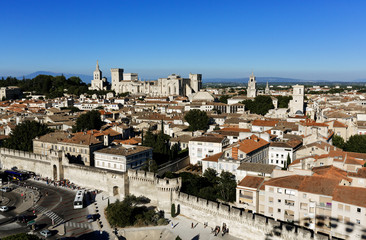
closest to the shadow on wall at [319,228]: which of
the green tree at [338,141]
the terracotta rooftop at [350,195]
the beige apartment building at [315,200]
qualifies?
the beige apartment building at [315,200]

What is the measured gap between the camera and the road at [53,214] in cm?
2864

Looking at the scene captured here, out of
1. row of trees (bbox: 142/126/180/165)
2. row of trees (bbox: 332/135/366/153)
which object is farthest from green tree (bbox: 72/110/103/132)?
row of trees (bbox: 332/135/366/153)

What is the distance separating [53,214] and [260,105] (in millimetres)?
68425

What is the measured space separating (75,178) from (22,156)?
40.4ft

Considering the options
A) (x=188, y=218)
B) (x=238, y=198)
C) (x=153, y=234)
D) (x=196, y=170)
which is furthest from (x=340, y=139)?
(x=153, y=234)

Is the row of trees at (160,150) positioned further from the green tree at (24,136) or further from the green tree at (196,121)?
the green tree at (24,136)

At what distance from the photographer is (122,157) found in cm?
3741

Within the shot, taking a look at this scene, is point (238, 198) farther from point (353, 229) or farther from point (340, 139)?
point (340, 139)

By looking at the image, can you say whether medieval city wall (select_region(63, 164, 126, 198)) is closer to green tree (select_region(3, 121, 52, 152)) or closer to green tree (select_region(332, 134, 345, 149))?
green tree (select_region(3, 121, 52, 152))

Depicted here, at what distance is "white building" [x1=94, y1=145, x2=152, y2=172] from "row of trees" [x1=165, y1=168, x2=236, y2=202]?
14.9 feet

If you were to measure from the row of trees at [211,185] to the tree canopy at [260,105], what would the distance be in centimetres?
5507

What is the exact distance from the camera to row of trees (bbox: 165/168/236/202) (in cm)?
3132

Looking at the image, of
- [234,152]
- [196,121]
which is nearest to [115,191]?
[234,152]

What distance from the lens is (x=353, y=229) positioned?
23.1 m
